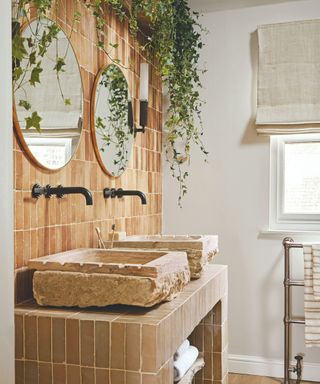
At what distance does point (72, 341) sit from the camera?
1.44m

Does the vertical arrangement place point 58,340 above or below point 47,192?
below

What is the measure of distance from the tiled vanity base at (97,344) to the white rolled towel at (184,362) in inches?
16.3

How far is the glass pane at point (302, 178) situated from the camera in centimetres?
310

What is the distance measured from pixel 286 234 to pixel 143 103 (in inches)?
46.8

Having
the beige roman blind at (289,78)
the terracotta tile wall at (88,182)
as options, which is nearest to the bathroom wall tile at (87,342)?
the terracotta tile wall at (88,182)

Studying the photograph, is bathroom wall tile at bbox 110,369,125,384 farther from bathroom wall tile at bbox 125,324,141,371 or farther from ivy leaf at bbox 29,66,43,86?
ivy leaf at bbox 29,66,43,86

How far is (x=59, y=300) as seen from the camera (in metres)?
1.55

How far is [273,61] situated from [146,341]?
7.12 ft

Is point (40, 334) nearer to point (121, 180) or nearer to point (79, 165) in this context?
point (79, 165)

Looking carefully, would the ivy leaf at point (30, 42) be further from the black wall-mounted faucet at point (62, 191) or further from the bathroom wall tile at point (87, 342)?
the bathroom wall tile at point (87, 342)

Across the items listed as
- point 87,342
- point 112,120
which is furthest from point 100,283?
point 112,120

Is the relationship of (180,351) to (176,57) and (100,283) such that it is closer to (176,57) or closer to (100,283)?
(100,283)

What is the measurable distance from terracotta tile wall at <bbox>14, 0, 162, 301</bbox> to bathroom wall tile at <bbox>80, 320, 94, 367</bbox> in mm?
338

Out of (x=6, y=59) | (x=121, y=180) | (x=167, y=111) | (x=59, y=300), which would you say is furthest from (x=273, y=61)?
(x=6, y=59)
